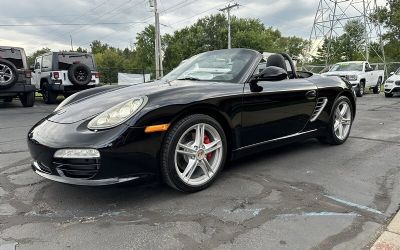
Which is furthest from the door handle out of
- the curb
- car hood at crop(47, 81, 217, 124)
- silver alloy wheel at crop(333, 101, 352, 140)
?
the curb

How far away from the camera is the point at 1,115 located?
388 inches

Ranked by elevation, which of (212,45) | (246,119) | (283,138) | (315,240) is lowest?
(315,240)

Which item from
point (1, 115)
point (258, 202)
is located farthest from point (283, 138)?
point (1, 115)

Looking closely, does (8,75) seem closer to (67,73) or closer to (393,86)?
(67,73)

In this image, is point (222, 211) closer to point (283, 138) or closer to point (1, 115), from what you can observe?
point (283, 138)

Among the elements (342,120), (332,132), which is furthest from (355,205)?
(342,120)

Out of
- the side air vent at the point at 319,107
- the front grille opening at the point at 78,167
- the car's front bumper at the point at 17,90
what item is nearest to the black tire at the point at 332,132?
the side air vent at the point at 319,107

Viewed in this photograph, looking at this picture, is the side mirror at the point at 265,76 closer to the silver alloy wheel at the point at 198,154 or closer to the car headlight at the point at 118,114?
the silver alloy wheel at the point at 198,154

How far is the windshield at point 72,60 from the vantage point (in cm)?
1309

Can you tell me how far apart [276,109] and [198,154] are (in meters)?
1.18

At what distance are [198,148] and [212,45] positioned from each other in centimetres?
6420

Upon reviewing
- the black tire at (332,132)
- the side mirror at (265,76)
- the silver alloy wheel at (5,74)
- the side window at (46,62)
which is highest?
the side window at (46,62)

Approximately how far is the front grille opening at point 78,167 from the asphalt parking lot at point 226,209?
212 mm

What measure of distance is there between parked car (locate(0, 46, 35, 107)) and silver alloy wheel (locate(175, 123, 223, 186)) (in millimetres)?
9105
